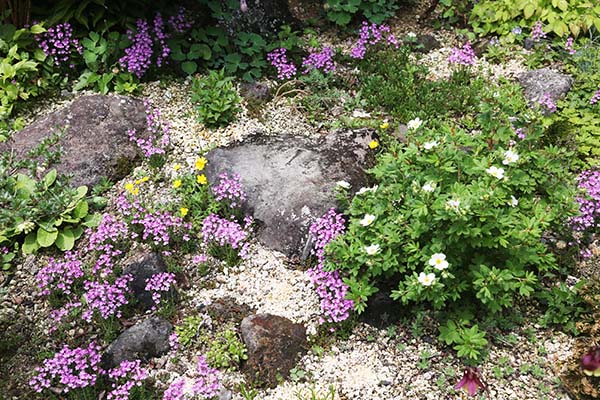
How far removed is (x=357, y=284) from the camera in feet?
12.2

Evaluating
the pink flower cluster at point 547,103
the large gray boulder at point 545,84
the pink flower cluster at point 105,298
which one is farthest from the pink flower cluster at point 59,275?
the large gray boulder at point 545,84

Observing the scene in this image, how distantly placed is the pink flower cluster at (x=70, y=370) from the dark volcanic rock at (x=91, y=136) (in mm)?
1662

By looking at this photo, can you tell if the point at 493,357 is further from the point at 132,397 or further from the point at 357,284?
the point at 132,397

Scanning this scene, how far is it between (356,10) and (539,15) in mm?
1805

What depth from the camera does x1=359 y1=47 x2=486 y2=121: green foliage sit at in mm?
5434

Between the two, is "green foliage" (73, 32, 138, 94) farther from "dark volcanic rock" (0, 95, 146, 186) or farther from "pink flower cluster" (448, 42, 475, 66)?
"pink flower cluster" (448, 42, 475, 66)

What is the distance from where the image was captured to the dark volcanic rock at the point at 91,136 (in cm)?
497

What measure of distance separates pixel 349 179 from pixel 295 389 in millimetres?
1622

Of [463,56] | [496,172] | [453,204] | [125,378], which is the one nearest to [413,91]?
[463,56]

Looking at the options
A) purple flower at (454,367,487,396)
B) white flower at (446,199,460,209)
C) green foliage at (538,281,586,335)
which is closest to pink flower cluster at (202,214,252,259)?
white flower at (446,199,460,209)

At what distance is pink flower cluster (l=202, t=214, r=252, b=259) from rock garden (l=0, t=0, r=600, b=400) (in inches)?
0.7

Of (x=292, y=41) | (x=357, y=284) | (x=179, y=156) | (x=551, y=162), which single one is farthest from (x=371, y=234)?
(x=292, y=41)

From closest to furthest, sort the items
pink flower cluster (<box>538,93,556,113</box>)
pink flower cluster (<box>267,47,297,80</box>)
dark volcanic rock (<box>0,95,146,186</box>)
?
dark volcanic rock (<box>0,95,146,186</box>)
pink flower cluster (<box>538,93,556,113</box>)
pink flower cluster (<box>267,47,297,80</box>)

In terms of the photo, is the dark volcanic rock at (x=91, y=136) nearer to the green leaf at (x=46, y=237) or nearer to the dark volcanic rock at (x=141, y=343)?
the green leaf at (x=46, y=237)
